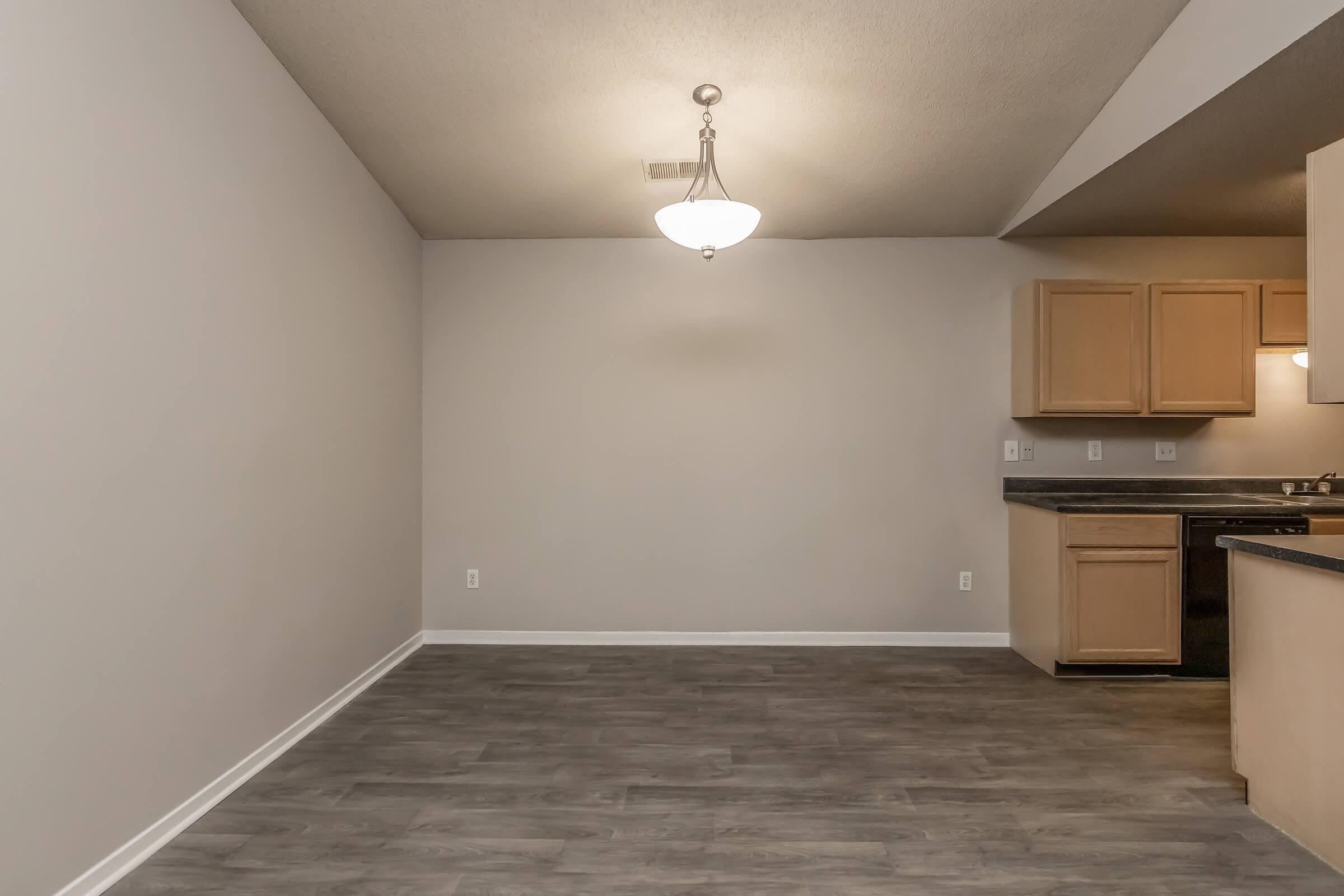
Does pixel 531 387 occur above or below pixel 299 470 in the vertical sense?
above

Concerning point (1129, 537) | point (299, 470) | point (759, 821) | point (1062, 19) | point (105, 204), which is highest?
point (1062, 19)

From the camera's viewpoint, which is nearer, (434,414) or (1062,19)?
(1062,19)

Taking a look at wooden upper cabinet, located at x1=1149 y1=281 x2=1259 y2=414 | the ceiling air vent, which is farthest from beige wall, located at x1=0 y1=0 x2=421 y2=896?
wooden upper cabinet, located at x1=1149 y1=281 x2=1259 y2=414

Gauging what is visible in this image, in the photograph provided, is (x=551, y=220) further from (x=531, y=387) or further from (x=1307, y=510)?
(x=1307, y=510)

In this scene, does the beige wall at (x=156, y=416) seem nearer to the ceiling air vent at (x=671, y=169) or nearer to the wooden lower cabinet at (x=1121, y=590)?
the ceiling air vent at (x=671, y=169)

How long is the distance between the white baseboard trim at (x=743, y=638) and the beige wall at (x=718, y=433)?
0.05 metres

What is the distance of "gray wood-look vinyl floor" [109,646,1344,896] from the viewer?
1.97 metres

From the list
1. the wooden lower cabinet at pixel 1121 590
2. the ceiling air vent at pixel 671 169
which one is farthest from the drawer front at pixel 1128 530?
the ceiling air vent at pixel 671 169

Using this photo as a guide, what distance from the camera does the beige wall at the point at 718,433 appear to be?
4.42 m

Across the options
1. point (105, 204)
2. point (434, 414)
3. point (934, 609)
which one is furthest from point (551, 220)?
point (934, 609)

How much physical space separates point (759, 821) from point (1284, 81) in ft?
9.63

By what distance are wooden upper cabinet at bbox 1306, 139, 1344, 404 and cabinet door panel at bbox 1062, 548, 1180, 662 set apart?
1.69 metres

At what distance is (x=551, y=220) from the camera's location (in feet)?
13.9

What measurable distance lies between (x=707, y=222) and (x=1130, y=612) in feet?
9.26
